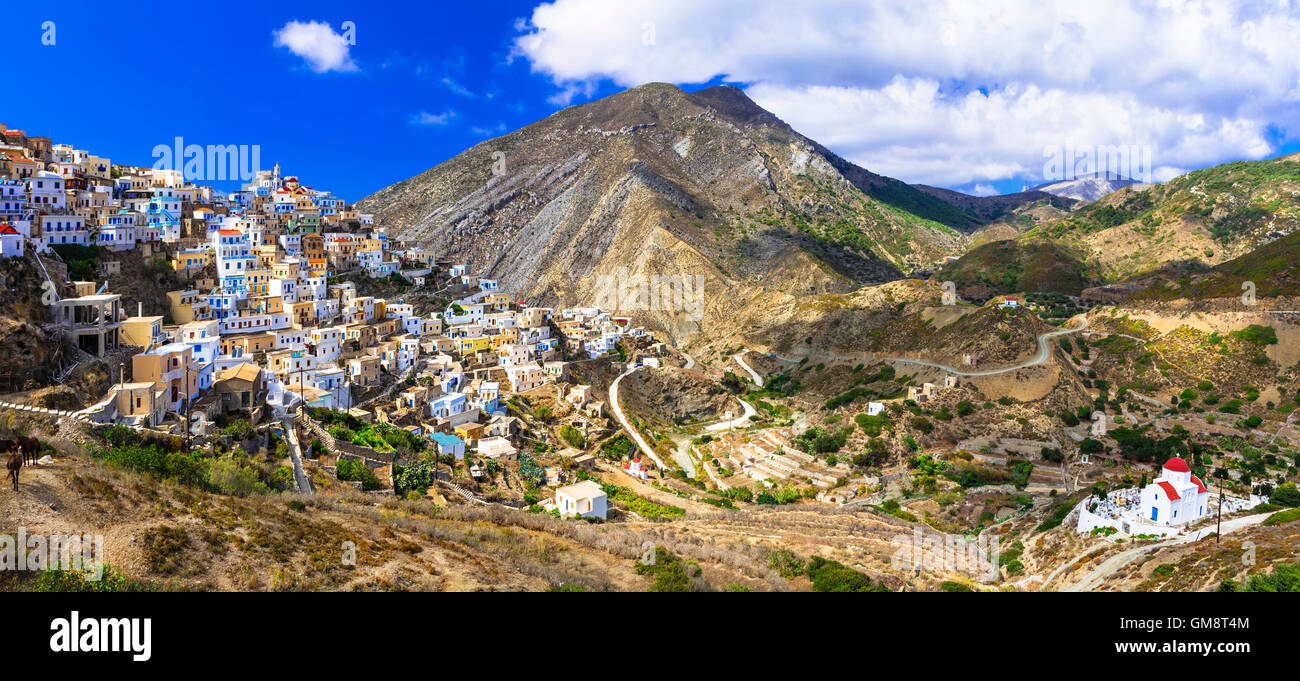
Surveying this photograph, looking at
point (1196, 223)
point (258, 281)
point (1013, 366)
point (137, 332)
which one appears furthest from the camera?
point (1196, 223)

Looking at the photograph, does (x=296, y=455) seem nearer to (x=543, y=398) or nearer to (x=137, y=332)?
(x=137, y=332)

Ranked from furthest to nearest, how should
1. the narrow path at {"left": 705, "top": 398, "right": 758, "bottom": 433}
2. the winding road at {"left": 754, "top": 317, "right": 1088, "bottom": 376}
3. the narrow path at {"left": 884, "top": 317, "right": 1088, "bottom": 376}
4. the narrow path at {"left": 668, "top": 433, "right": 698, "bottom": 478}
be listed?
the narrow path at {"left": 705, "top": 398, "right": 758, "bottom": 433} < the winding road at {"left": 754, "top": 317, "right": 1088, "bottom": 376} < the narrow path at {"left": 884, "top": 317, "right": 1088, "bottom": 376} < the narrow path at {"left": 668, "top": 433, "right": 698, "bottom": 478}

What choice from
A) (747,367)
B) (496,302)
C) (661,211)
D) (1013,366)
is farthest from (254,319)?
(661,211)

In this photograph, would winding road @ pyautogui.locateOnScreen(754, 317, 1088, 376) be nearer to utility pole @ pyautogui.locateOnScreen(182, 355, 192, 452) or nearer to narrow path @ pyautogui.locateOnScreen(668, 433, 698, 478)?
narrow path @ pyautogui.locateOnScreen(668, 433, 698, 478)

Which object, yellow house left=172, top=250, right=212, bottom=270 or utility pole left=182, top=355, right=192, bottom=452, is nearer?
utility pole left=182, top=355, right=192, bottom=452

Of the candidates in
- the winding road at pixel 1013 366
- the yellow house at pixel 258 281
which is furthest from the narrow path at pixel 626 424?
the winding road at pixel 1013 366

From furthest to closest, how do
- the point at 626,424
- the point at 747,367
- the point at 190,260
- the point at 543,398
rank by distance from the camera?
1. the point at 747,367
2. the point at 626,424
3. the point at 543,398
4. the point at 190,260

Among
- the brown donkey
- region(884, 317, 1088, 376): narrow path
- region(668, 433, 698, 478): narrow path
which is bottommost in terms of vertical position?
region(668, 433, 698, 478): narrow path

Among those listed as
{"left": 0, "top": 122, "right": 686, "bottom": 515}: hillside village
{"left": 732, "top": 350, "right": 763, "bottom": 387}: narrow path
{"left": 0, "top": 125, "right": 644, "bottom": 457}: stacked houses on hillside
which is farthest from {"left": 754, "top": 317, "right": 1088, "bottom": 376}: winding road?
{"left": 0, "top": 125, "right": 644, "bottom": 457}: stacked houses on hillside

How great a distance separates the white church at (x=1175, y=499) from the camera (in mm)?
24234

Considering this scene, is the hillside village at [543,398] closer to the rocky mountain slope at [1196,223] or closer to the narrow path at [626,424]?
the narrow path at [626,424]

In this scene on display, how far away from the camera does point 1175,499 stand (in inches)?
948

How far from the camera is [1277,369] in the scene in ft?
161

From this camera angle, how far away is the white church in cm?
2423
